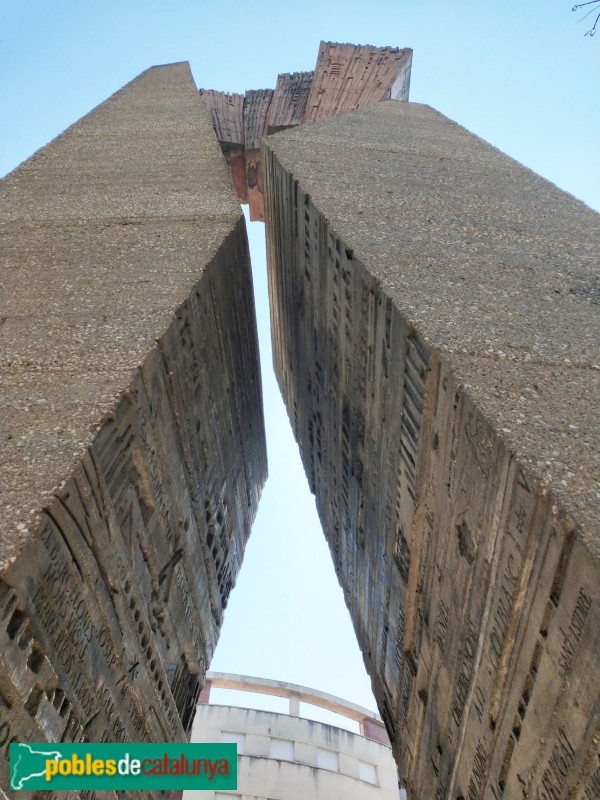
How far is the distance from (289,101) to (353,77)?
1.06 metres

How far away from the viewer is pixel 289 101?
10.1 meters

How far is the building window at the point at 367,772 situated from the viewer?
14391 mm

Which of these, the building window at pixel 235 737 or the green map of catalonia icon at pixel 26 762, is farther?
the building window at pixel 235 737

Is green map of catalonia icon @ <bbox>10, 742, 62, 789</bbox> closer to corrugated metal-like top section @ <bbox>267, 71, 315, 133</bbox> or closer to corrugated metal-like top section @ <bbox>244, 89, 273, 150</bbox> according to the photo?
corrugated metal-like top section @ <bbox>244, 89, 273, 150</bbox>

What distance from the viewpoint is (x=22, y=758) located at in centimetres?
162

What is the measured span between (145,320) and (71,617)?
129 cm

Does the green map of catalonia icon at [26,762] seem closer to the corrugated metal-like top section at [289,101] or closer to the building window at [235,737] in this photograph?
the corrugated metal-like top section at [289,101]

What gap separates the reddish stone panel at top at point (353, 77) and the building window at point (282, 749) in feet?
38.5

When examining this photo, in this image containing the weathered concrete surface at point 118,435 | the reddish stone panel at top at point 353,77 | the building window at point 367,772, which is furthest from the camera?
the building window at point 367,772

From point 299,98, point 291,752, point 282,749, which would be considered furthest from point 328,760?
point 299,98

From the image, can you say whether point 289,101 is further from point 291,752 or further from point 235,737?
point 291,752

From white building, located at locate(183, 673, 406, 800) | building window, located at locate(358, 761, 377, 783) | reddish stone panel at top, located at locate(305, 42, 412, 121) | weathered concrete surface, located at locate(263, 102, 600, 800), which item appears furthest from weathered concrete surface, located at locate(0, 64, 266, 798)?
building window, located at locate(358, 761, 377, 783)

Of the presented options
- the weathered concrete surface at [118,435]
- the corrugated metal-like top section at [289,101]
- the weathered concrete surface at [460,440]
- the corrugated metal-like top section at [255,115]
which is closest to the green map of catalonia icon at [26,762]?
the weathered concrete surface at [118,435]

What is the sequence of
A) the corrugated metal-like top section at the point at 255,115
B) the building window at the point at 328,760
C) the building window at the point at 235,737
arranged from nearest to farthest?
the corrugated metal-like top section at the point at 255,115 < the building window at the point at 235,737 < the building window at the point at 328,760
